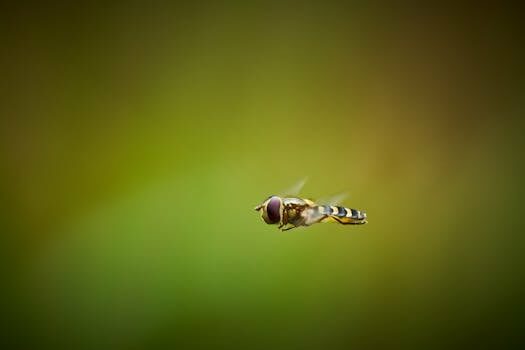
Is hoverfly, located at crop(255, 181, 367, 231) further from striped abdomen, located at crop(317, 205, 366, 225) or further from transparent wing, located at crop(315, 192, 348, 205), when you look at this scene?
transparent wing, located at crop(315, 192, 348, 205)

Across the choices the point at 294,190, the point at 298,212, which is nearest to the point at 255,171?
the point at 294,190

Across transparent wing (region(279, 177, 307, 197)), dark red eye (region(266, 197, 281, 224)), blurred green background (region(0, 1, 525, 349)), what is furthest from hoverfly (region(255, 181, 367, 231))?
blurred green background (region(0, 1, 525, 349))

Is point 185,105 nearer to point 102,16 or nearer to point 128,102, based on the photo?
point 128,102

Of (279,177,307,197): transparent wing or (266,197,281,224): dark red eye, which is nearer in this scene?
(266,197,281,224): dark red eye

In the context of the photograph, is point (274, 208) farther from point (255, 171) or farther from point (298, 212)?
point (255, 171)

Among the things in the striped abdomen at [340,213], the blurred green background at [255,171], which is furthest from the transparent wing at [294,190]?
the striped abdomen at [340,213]

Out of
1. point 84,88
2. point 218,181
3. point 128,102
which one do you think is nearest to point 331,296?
point 218,181

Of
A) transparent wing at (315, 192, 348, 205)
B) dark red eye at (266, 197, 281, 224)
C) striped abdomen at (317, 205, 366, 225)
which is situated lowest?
striped abdomen at (317, 205, 366, 225)
